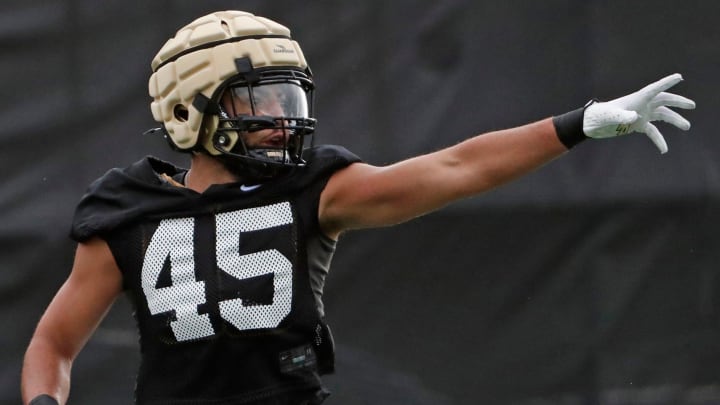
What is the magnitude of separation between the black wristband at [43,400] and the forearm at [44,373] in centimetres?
2

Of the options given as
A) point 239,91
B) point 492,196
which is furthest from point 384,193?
point 492,196

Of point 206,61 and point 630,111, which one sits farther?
point 206,61

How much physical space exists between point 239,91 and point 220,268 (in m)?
0.48

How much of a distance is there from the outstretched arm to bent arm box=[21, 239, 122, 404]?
624 mm

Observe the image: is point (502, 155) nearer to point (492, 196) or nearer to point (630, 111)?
point (630, 111)

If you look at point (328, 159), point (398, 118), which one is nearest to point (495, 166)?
point (328, 159)

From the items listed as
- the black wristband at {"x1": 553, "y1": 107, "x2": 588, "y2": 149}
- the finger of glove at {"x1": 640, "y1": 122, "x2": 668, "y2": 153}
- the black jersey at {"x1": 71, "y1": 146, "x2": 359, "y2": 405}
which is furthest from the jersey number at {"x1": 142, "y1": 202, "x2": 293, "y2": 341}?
the finger of glove at {"x1": 640, "y1": 122, "x2": 668, "y2": 153}

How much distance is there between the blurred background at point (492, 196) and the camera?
5.30m

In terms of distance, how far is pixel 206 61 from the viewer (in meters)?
3.80

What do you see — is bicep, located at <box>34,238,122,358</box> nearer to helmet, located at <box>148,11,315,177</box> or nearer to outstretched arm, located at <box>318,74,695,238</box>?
helmet, located at <box>148,11,315,177</box>

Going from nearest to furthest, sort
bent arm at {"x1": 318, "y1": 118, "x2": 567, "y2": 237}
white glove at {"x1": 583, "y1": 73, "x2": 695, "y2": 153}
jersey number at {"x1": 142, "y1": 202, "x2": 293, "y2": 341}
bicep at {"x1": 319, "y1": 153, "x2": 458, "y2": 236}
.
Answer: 1. white glove at {"x1": 583, "y1": 73, "x2": 695, "y2": 153}
2. bent arm at {"x1": 318, "y1": 118, "x2": 567, "y2": 237}
3. bicep at {"x1": 319, "y1": 153, "x2": 458, "y2": 236}
4. jersey number at {"x1": 142, "y1": 202, "x2": 293, "y2": 341}

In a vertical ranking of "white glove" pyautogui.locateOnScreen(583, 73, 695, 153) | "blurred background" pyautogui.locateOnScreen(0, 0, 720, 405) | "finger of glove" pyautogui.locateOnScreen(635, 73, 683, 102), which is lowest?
"blurred background" pyautogui.locateOnScreen(0, 0, 720, 405)

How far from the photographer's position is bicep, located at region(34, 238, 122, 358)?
385cm

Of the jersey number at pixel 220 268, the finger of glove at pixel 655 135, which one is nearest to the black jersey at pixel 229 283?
the jersey number at pixel 220 268
